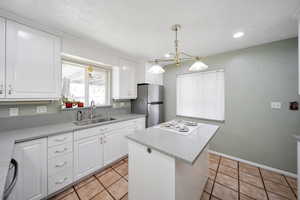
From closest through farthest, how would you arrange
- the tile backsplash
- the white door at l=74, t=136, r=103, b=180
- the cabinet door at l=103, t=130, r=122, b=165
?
the tile backsplash, the white door at l=74, t=136, r=103, b=180, the cabinet door at l=103, t=130, r=122, b=165

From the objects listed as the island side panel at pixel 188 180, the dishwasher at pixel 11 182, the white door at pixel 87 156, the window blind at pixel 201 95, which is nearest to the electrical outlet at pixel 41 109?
the white door at pixel 87 156

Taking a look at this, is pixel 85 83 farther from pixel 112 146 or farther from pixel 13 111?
pixel 112 146

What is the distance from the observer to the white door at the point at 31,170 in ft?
3.98

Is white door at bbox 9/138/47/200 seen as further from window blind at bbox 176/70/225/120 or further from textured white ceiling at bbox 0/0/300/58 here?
window blind at bbox 176/70/225/120

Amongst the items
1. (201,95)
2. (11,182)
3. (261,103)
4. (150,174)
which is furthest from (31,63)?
(261,103)

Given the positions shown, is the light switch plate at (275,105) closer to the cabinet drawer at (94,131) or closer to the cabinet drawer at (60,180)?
the cabinet drawer at (94,131)

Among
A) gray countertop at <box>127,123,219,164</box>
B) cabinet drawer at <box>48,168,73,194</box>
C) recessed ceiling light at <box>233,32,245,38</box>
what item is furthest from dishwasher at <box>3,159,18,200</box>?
recessed ceiling light at <box>233,32,245,38</box>

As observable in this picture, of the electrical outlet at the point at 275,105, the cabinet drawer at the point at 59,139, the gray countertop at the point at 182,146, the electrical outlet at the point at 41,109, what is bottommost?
the cabinet drawer at the point at 59,139

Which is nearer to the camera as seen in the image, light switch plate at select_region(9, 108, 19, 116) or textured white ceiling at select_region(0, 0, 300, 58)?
textured white ceiling at select_region(0, 0, 300, 58)

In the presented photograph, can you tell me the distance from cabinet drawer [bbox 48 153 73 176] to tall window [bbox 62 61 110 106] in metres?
1.05

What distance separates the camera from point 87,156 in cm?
178

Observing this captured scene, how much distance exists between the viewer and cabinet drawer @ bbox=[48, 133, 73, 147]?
4.69 ft

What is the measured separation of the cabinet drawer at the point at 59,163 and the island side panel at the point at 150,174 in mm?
965

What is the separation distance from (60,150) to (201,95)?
299cm
